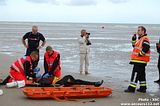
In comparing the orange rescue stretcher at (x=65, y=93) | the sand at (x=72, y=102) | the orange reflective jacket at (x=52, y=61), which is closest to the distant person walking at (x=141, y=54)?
the sand at (x=72, y=102)

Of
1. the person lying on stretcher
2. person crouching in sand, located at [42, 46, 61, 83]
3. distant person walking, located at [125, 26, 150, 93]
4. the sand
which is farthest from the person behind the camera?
person crouching in sand, located at [42, 46, 61, 83]

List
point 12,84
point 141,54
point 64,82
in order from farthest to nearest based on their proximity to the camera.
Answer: point 12,84
point 64,82
point 141,54

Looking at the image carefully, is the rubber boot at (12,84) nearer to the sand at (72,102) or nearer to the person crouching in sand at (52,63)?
the sand at (72,102)

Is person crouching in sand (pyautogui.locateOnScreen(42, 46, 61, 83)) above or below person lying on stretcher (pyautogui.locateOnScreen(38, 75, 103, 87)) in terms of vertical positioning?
above

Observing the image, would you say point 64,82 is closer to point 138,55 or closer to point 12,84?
point 12,84

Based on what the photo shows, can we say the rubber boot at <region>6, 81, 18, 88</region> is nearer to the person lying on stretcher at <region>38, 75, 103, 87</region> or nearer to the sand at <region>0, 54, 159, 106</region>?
the sand at <region>0, 54, 159, 106</region>

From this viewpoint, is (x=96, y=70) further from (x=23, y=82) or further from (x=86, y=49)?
(x=23, y=82)

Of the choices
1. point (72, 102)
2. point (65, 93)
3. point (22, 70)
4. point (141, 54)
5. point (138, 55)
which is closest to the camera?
point (72, 102)

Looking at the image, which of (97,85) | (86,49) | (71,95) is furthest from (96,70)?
(71,95)

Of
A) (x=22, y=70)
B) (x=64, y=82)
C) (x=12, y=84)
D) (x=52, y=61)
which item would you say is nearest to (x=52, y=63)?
(x=52, y=61)

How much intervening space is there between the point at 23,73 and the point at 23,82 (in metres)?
0.29

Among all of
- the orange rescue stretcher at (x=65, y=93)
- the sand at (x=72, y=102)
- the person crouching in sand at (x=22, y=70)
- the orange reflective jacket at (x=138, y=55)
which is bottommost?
the sand at (x=72, y=102)

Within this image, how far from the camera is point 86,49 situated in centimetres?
1244

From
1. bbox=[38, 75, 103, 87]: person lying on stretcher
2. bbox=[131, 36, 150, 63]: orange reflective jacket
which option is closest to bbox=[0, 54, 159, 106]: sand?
bbox=[38, 75, 103, 87]: person lying on stretcher
